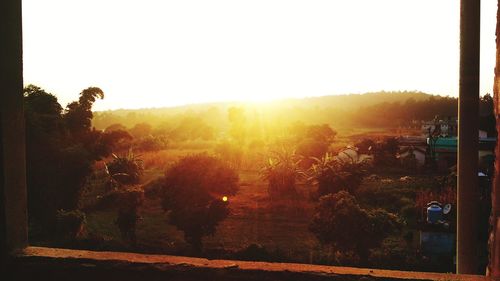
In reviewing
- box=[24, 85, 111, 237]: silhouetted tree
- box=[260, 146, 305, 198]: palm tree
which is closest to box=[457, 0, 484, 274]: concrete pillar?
box=[24, 85, 111, 237]: silhouetted tree

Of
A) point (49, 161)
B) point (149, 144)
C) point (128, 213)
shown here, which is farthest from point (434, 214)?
point (149, 144)

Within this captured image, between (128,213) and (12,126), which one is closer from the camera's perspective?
(12,126)

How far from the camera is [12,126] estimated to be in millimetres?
2883

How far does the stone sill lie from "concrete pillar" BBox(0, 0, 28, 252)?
0.21 m

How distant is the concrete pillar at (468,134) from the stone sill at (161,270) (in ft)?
9.24

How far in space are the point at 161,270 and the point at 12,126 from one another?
1.36 meters

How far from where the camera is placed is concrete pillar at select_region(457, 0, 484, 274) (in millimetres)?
5102

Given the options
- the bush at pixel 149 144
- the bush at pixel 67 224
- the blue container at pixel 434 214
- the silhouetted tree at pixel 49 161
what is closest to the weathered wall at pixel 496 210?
the blue container at pixel 434 214

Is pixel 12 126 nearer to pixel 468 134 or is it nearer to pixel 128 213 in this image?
pixel 468 134

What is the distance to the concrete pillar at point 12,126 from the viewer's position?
2.81 metres

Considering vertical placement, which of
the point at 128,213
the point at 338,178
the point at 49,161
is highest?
the point at 49,161

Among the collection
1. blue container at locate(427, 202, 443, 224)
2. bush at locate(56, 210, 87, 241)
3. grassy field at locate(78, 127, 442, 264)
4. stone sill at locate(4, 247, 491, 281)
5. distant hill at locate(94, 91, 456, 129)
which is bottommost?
grassy field at locate(78, 127, 442, 264)

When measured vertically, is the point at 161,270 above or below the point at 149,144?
above

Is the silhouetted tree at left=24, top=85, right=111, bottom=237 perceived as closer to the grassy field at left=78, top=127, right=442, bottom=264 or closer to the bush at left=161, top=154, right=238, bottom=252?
the grassy field at left=78, top=127, right=442, bottom=264
